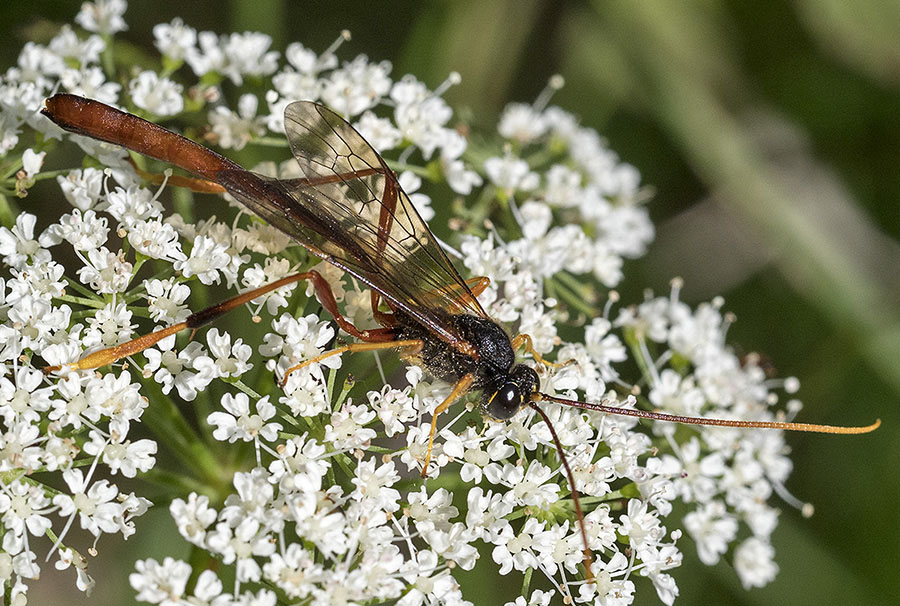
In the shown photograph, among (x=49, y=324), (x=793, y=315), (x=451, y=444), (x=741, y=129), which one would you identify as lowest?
(x=451, y=444)

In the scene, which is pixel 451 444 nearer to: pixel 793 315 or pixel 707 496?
pixel 707 496

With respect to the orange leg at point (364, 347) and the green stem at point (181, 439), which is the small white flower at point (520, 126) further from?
the green stem at point (181, 439)

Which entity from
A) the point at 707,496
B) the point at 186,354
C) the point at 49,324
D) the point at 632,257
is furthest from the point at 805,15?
the point at 49,324

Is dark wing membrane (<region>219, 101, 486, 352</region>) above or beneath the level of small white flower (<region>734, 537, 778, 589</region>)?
above

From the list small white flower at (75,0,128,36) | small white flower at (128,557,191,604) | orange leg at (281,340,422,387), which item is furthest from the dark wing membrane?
small white flower at (75,0,128,36)

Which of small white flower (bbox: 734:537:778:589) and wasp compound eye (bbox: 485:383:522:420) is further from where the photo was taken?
small white flower (bbox: 734:537:778:589)

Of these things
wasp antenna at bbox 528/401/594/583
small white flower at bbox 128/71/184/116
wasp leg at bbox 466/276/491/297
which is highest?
small white flower at bbox 128/71/184/116

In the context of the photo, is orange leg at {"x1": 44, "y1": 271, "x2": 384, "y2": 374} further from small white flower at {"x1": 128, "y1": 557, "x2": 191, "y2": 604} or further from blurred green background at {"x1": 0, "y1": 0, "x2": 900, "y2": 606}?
blurred green background at {"x1": 0, "y1": 0, "x2": 900, "y2": 606}

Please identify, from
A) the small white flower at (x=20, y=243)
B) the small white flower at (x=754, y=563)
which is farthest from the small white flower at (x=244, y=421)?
the small white flower at (x=754, y=563)
